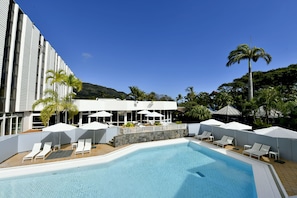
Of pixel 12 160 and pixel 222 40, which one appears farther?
pixel 222 40

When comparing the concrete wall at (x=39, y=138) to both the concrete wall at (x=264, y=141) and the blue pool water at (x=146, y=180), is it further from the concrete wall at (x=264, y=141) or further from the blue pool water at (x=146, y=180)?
the concrete wall at (x=264, y=141)

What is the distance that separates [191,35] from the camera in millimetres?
23266

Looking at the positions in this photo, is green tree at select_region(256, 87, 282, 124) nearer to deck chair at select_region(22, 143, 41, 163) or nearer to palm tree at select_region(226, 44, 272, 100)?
palm tree at select_region(226, 44, 272, 100)

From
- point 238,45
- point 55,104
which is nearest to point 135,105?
point 55,104

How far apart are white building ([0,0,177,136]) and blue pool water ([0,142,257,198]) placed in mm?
7105

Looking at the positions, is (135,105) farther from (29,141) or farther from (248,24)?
(248,24)

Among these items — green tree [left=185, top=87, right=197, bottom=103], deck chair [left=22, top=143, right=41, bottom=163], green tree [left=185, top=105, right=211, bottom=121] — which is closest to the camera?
deck chair [left=22, top=143, right=41, bottom=163]

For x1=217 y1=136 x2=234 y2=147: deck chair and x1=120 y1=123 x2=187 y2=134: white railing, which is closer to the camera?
x1=217 y1=136 x2=234 y2=147: deck chair

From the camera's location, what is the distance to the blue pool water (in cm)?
646

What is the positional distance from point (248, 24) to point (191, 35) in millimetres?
7770

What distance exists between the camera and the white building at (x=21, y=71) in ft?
36.2

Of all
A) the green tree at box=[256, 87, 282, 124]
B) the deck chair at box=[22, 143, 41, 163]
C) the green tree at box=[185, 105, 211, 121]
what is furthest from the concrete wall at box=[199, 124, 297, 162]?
the deck chair at box=[22, 143, 41, 163]

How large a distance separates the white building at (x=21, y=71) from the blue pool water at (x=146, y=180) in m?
7.11

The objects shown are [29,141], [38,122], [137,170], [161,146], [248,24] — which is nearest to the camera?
[137,170]
